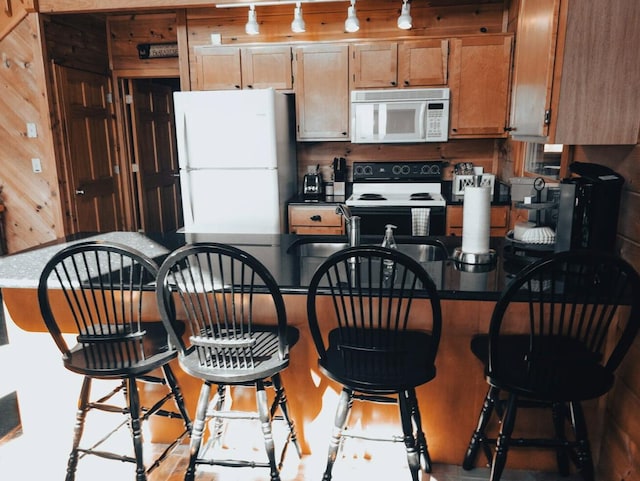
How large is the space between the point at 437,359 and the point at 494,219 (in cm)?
203

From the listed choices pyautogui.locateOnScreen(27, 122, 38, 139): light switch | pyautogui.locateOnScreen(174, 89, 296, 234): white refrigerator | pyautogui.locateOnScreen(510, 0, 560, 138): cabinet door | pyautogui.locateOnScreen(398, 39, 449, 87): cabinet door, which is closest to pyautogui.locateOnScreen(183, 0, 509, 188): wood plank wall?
pyautogui.locateOnScreen(398, 39, 449, 87): cabinet door

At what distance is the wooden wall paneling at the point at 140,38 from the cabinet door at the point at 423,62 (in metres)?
2.09

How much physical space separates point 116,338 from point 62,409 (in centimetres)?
73

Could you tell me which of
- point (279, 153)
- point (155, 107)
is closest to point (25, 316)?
point (279, 153)

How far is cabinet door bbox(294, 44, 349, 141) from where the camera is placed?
3842mm

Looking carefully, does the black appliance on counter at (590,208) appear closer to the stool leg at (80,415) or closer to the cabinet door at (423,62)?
the stool leg at (80,415)

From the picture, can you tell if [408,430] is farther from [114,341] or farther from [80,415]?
[80,415]

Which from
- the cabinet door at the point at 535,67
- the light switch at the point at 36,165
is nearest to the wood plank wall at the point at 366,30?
the light switch at the point at 36,165

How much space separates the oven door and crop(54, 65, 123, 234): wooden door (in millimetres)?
2465

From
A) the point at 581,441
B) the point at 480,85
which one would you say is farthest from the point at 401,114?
the point at 581,441

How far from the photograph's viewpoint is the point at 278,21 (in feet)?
13.6

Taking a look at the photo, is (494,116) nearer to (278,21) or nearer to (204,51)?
(278,21)

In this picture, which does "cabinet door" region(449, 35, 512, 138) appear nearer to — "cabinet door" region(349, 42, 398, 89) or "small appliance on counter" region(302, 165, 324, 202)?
"cabinet door" region(349, 42, 398, 89)

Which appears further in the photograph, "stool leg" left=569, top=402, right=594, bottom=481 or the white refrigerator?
the white refrigerator
